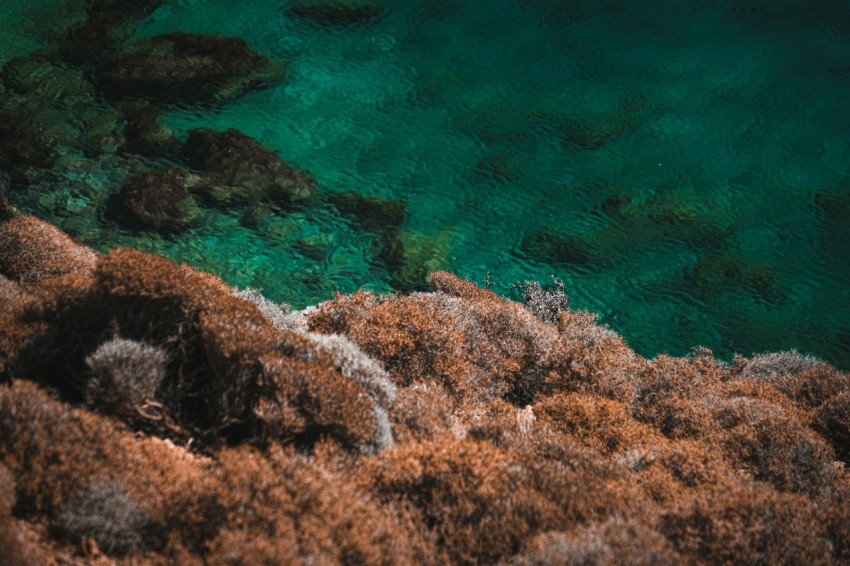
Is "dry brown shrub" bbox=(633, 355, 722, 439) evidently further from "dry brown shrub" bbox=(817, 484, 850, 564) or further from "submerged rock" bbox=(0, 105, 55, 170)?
"submerged rock" bbox=(0, 105, 55, 170)

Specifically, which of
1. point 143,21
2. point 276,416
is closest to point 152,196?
point 143,21

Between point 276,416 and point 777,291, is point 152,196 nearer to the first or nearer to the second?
point 276,416

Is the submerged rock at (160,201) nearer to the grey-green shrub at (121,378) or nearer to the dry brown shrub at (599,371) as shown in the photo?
the dry brown shrub at (599,371)

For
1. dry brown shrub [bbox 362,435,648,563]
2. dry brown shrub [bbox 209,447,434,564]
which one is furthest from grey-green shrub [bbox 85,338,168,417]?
dry brown shrub [bbox 362,435,648,563]

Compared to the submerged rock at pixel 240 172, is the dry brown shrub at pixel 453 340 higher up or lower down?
higher up

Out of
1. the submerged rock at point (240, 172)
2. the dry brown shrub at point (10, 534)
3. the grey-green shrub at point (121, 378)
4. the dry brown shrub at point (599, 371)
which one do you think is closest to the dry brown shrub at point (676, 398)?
the dry brown shrub at point (599, 371)
